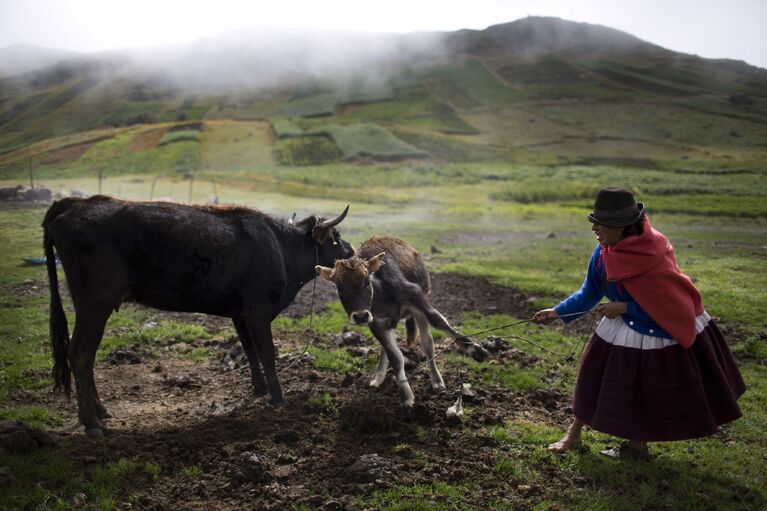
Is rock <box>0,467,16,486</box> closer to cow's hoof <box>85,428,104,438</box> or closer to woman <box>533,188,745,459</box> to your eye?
cow's hoof <box>85,428,104,438</box>

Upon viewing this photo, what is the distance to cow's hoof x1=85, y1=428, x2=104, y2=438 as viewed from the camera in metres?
6.67

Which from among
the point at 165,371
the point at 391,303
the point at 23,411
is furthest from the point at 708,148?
the point at 23,411

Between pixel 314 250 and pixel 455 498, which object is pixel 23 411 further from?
pixel 455 498

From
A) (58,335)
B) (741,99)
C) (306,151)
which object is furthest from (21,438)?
(306,151)

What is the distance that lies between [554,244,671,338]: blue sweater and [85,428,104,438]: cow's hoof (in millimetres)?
5538

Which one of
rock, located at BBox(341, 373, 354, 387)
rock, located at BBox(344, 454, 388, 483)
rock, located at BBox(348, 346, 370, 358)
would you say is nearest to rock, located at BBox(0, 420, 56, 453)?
rock, located at BBox(344, 454, 388, 483)

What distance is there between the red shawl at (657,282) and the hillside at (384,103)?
13035 mm

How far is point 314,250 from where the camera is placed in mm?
9477

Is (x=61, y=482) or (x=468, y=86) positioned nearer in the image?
(x=61, y=482)

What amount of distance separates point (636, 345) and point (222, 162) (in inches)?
1416

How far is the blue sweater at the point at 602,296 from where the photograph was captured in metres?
5.84

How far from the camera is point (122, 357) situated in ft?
31.7

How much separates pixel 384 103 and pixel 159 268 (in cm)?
6405

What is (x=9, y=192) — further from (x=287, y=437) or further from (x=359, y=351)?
(x=287, y=437)
